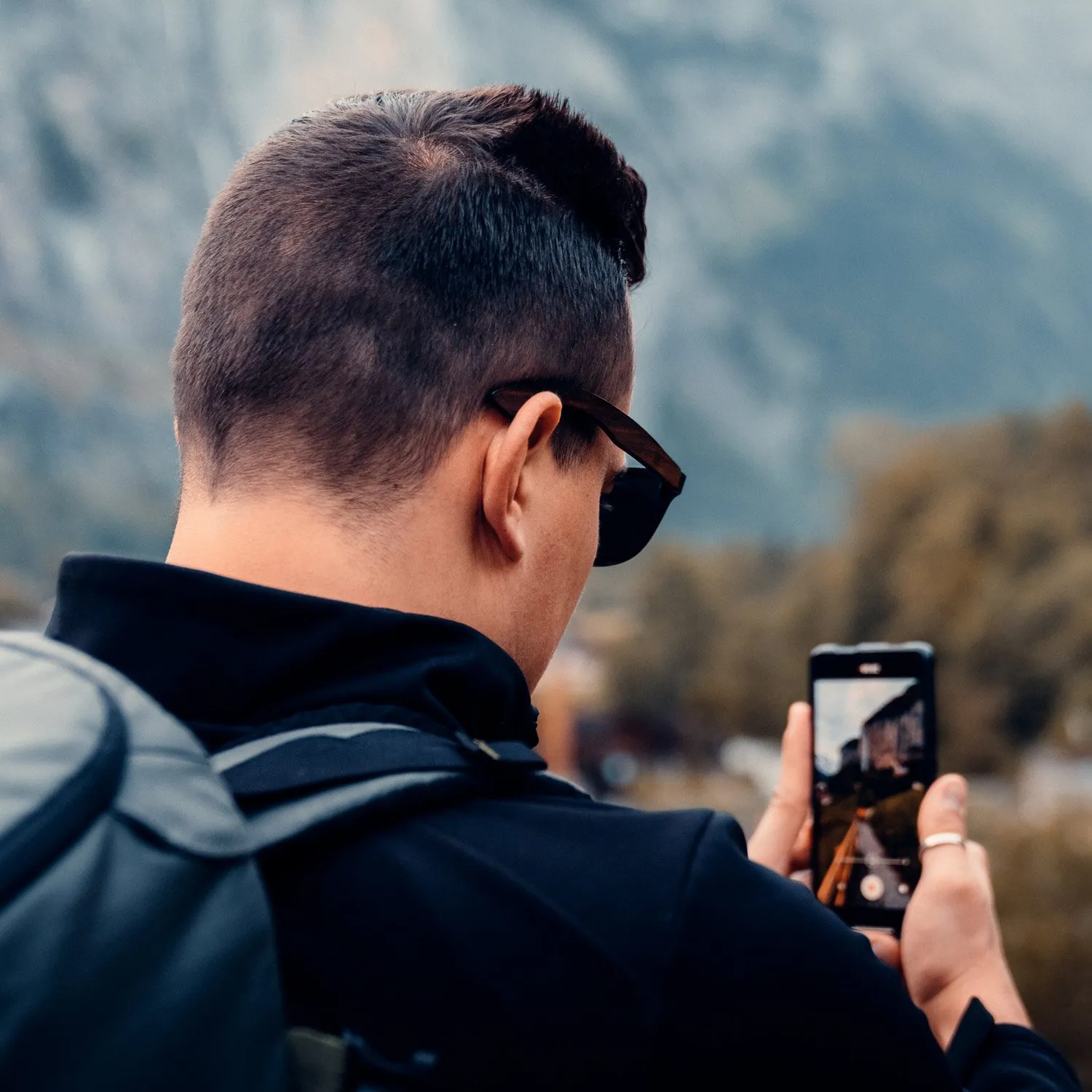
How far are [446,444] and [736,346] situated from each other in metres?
131

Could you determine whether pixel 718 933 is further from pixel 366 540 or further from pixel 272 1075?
pixel 366 540

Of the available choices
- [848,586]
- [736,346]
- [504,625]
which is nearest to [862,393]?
[736,346]

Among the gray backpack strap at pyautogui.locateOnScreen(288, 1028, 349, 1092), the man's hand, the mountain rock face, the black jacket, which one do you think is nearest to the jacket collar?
the black jacket

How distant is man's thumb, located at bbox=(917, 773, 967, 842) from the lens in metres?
1.58

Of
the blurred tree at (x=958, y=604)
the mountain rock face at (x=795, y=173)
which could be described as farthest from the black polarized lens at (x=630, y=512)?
the mountain rock face at (x=795, y=173)

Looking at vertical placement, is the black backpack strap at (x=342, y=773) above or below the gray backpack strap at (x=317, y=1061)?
above

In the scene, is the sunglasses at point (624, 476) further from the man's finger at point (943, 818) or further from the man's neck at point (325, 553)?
the man's finger at point (943, 818)

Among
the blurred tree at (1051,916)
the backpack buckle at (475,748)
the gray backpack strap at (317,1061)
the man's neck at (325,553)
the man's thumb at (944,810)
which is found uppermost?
the man's neck at (325,553)

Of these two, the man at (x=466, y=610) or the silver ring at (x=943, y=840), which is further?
the silver ring at (x=943, y=840)

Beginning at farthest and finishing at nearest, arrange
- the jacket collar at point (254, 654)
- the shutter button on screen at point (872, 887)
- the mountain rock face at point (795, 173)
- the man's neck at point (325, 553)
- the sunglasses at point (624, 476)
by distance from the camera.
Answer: the mountain rock face at point (795, 173) → the shutter button on screen at point (872, 887) → the sunglasses at point (624, 476) → the man's neck at point (325, 553) → the jacket collar at point (254, 654)

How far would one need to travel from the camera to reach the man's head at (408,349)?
125 cm

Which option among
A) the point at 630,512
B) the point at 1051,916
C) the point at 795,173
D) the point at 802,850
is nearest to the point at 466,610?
the point at 630,512

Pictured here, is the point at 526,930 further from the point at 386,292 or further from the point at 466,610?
the point at 386,292

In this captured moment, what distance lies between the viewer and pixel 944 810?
5.22 ft
